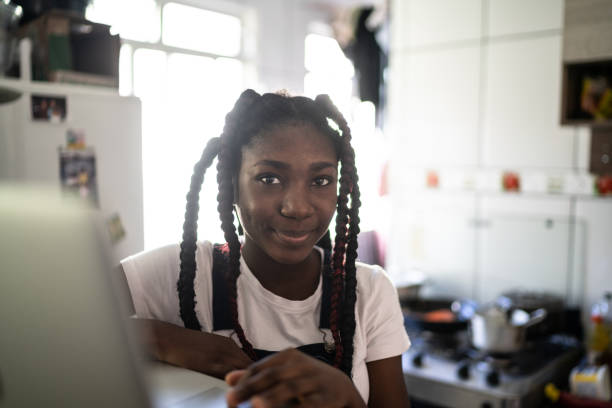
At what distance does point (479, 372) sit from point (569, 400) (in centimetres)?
33

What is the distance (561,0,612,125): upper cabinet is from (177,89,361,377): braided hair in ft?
5.56

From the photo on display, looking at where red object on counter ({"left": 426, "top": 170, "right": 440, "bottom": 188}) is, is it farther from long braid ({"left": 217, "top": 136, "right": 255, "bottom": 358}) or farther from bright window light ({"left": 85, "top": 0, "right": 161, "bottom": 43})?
long braid ({"left": 217, "top": 136, "right": 255, "bottom": 358})

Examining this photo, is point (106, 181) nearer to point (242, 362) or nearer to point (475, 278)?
point (242, 362)

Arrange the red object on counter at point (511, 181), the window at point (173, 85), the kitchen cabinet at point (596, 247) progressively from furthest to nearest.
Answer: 1. the window at point (173, 85)
2. the red object on counter at point (511, 181)
3. the kitchen cabinet at point (596, 247)

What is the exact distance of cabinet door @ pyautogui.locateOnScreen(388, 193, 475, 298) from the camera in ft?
9.82

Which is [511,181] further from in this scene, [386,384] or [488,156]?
[386,384]

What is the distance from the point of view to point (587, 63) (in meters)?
2.44

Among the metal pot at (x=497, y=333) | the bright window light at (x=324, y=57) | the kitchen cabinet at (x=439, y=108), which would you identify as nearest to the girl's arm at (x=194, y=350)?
the metal pot at (x=497, y=333)

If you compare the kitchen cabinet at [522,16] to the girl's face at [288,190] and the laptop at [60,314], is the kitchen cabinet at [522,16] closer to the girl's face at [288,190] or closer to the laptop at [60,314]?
the girl's face at [288,190]

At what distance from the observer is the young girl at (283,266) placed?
0.99 meters

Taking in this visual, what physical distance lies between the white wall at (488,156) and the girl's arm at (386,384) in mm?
1952

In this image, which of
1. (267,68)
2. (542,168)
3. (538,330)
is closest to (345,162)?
(538,330)

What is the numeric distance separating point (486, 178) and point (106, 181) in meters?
1.98

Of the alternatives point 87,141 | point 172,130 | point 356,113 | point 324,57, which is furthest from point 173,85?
point 87,141
